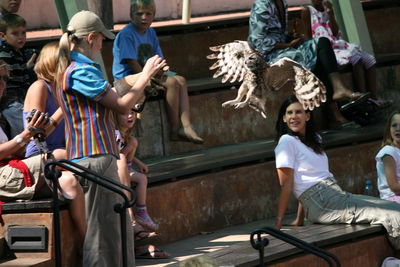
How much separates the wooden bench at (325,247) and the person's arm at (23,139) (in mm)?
1441

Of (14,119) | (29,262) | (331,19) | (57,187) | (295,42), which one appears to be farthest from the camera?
(331,19)

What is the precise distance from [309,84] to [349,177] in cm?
116

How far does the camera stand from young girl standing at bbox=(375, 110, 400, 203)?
892 cm

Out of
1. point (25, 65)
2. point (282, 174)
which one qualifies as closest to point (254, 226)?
point (282, 174)

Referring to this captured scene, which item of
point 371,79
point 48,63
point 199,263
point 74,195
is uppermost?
point 371,79

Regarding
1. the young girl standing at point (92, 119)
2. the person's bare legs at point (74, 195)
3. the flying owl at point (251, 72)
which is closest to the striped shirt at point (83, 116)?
the young girl standing at point (92, 119)

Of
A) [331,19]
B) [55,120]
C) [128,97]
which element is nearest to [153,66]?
[128,97]

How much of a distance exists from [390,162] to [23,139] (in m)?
3.37

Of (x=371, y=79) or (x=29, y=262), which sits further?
(x=371, y=79)

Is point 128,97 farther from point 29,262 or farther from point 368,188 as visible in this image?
point 368,188

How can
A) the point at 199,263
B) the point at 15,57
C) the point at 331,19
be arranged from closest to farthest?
the point at 199,263 → the point at 15,57 → the point at 331,19

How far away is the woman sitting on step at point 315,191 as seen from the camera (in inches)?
332

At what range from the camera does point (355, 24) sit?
12602 mm

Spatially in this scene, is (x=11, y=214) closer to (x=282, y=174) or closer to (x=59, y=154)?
(x=59, y=154)
